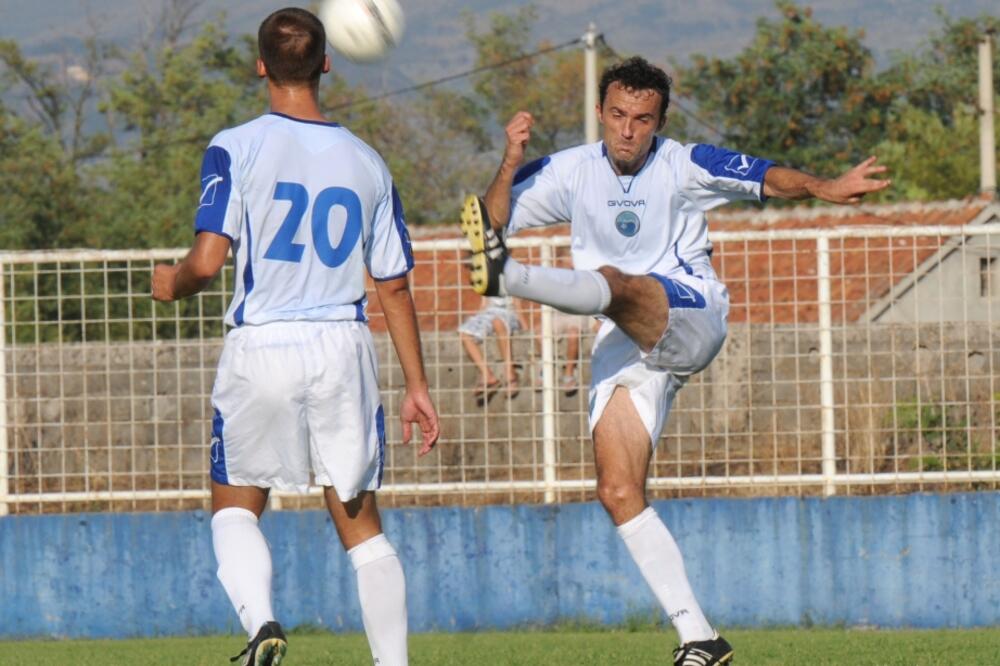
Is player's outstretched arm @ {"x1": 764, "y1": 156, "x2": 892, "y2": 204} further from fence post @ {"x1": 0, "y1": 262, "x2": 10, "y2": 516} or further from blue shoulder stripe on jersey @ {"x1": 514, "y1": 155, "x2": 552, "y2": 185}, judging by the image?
fence post @ {"x1": 0, "y1": 262, "x2": 10, "y2": 516}

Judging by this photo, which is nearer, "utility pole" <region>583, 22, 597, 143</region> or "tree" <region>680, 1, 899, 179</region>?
"utility pole" <region>583, 22, 597, 143</region>

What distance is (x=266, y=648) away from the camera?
5695mm

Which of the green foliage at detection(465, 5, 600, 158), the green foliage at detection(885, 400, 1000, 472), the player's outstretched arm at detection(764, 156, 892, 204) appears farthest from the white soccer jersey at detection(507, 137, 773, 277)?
the green foliage at detection(465, 5, 600, 158)

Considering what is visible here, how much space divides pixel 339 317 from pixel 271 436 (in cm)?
46

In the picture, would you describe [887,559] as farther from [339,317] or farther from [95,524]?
[339,317]

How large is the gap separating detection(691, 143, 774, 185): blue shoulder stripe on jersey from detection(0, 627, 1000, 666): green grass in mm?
2531

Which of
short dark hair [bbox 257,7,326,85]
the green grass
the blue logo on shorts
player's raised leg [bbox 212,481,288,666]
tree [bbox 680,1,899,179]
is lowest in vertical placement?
the green grass

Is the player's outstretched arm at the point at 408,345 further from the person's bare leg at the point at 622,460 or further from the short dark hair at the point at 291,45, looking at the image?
the person's bare leg at the point at 622,460

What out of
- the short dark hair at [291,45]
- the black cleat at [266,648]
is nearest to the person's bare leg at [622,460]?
the black cleat at [266,648]

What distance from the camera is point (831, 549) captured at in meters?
10.9

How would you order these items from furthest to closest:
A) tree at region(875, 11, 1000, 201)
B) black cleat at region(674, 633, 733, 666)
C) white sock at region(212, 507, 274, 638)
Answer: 1. tree at region(875, 11, 1000, 201)
2. black cleat at region(674, 633, 733, 666)
3. white sock at region(212, 507, 274, 638)

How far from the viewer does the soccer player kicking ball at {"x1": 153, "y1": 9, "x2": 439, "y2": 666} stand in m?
6.00

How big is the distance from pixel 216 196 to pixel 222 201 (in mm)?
26

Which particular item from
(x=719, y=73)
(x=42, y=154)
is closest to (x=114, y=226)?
(x=42, y=154)
